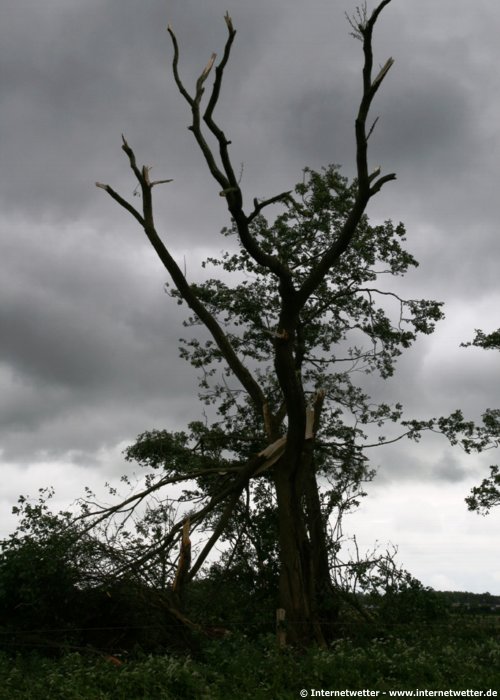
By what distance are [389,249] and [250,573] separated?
8.64 m

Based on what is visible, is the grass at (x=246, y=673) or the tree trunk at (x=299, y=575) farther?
the tree trunk at (x=299, y=575)

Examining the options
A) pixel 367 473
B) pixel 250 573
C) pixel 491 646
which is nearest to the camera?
pixel 491 646

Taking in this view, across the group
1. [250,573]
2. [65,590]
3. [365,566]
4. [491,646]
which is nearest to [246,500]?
[250,573]

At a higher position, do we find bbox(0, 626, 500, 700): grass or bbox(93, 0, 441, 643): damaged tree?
bbox(93, 0, 441, 643): damaged tree

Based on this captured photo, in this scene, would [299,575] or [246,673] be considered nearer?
[246,673]

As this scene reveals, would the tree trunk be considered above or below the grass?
above

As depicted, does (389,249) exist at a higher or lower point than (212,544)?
higher

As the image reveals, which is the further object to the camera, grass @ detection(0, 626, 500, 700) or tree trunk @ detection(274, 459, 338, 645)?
tree trunk @ detection(274, 459, 338, 645)

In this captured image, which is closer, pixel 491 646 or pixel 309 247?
pixel 491 646

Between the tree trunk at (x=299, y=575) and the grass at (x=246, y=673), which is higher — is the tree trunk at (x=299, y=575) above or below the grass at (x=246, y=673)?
above

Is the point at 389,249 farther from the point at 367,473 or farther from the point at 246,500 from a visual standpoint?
the point at 246,500

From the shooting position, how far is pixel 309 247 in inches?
794

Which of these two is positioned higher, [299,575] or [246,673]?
[299,575]

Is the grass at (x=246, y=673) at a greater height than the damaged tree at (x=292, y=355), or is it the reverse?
the damaged tree at (x=292, y=355)
